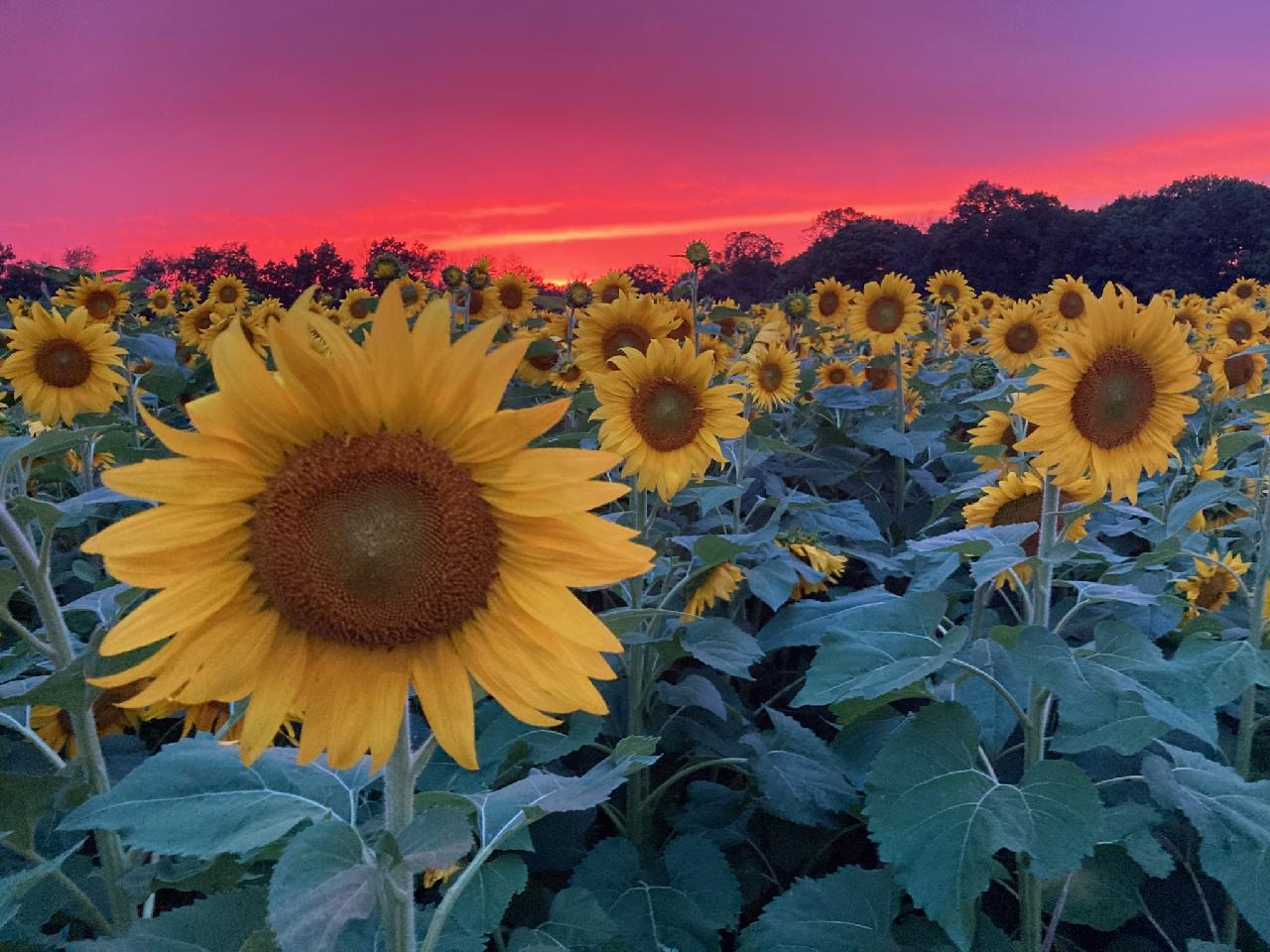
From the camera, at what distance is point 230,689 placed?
119 centimetres

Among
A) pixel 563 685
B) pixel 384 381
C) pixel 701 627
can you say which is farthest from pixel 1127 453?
pixel 384 381

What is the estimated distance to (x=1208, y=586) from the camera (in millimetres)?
3475

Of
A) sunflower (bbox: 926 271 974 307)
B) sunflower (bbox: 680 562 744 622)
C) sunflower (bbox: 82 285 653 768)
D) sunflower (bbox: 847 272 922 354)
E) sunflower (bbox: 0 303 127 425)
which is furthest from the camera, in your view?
sunflower (bbox: 926 271 974 307)

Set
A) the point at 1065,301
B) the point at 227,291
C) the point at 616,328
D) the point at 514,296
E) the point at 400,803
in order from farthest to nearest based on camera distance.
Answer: the point at 227,291, the point at 514,296, the point at 1065,301, the point at 616,328, the point at 400,803

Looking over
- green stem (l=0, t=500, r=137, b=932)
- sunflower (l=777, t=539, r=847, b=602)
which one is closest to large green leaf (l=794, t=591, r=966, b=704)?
sunflower (l=777, t=539, r=847, b=602)

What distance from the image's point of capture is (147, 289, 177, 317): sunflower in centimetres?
1039

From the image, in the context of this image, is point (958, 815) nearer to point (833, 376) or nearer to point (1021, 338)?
point (1021, 338)

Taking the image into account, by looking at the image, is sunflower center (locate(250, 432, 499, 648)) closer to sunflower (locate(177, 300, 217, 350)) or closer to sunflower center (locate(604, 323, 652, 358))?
sunflower center (locate(604, 323, 652, 358))

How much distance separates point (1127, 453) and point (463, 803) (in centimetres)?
208

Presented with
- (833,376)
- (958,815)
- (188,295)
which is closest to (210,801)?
(958,815)

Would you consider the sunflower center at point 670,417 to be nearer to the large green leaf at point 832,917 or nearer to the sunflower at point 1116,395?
the sunflower at point 1116,395

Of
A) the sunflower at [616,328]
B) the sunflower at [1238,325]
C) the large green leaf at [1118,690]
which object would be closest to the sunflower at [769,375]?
the sunflower at [616,328]

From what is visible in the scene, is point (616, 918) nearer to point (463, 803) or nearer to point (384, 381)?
point (463, 803)

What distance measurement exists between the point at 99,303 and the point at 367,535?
6702 mm
